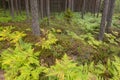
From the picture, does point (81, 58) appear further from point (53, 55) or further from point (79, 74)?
point (79, 74)

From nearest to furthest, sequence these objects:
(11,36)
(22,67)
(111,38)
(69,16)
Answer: (22,67) → (11,36) → (111,38) → (69,16)

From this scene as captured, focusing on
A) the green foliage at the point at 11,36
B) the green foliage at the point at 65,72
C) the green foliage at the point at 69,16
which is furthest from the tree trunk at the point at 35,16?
the green foliage at the point at 69,16

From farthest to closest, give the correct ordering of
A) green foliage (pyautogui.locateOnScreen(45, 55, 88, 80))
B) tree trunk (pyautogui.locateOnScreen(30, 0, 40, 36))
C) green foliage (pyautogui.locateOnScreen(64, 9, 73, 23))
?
green foliage (pyautogui.locateOnScreen(64, 9, 73, 23))
tree trunk (pyautogui.locateOnScreen(30, 0, 40, 36))
green foliage (pyautogui.locateOnScreen(45, 55, 88, 80))

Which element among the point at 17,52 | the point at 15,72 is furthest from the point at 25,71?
the point at 17,52

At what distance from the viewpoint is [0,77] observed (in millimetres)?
6152

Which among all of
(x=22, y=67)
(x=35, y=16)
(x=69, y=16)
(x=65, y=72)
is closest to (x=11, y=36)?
(x=35, y=16)

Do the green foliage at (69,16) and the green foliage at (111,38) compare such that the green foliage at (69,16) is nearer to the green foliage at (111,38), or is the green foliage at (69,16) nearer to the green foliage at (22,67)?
the green foliage at (111,38)

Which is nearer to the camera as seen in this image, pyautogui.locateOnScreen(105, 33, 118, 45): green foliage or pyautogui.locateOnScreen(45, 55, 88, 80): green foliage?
pyautogui.locateOnScreen(45, 55, 88, 80): green foliage

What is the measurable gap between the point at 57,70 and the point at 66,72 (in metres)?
0.30

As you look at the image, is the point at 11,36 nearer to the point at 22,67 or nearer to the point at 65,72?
the point at 22,67

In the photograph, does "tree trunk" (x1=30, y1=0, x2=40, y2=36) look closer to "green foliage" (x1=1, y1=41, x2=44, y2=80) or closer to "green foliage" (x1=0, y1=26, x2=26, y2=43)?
"green foliage" (x1=0, y1=26, x2=26, y2=43)

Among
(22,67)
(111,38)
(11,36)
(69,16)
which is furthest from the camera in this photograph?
(69,16)

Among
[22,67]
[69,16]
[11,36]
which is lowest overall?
[22,67]

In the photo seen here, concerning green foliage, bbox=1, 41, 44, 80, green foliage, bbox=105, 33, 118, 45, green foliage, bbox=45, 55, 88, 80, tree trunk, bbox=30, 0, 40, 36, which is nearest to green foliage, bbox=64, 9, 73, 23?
green foliage, bbox=105, 33, 118, 45
